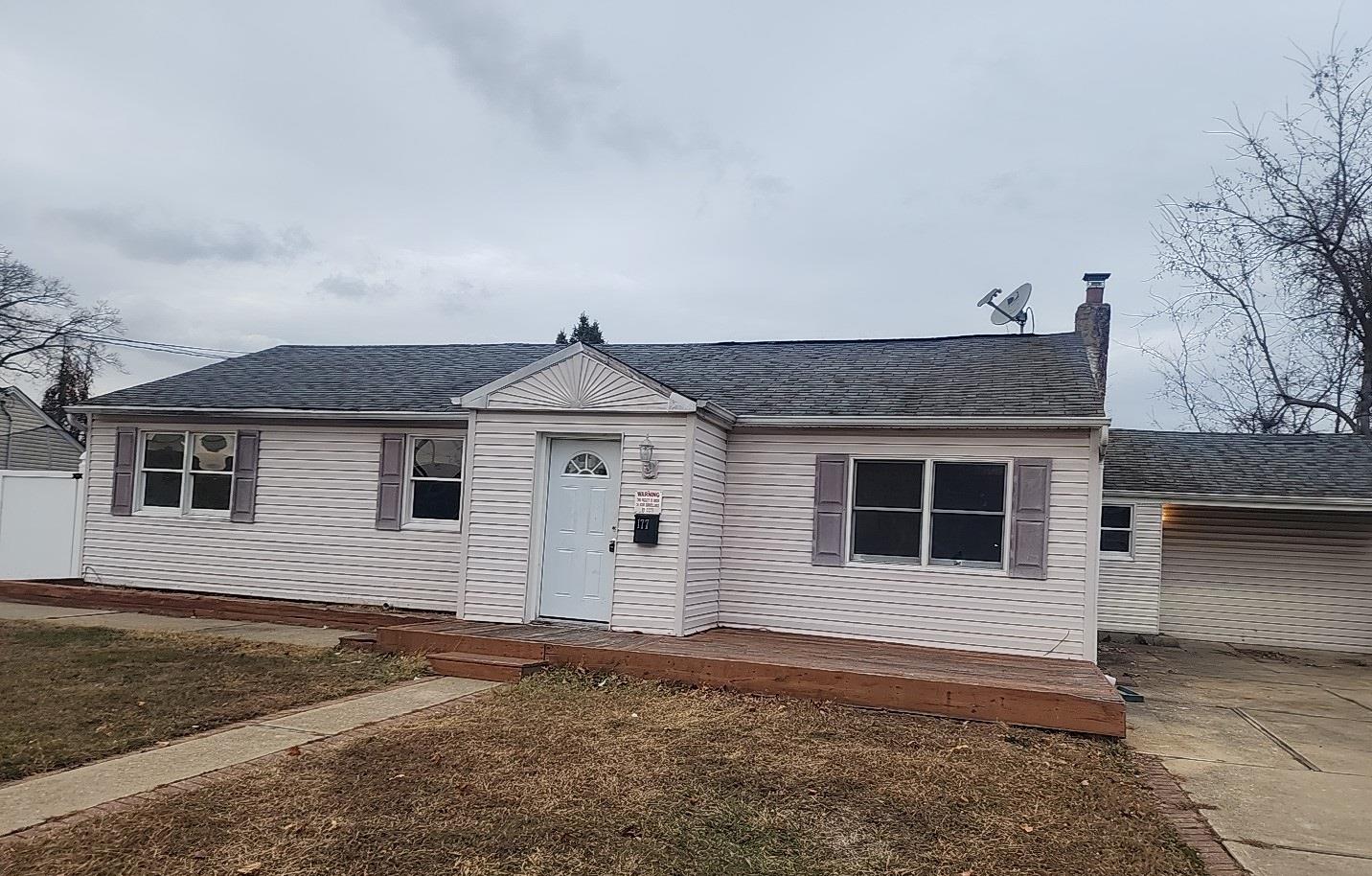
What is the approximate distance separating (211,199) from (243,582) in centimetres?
790

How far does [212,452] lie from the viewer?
12062 millimetres

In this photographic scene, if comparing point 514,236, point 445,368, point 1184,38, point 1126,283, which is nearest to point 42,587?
point 445,368

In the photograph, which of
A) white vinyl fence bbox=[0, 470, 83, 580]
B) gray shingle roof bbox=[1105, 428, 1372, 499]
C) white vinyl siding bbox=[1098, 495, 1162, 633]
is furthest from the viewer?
white vinyl fence bbox=[0, 470, 83, 580]

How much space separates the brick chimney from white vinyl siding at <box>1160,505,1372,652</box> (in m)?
2.67

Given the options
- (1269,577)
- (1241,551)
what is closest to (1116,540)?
(1241,551)

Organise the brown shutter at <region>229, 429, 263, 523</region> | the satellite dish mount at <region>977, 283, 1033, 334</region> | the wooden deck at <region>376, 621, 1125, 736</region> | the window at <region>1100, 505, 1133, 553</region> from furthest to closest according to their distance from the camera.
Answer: the window at <region>1100, 505, 1133, 553</region>
the satellite dish mount at <region>977, 283, 1033, 334</region>
the brown shutter at <region>229, 429, 263, 523</region>
the wooden deck at <region>376, 621, 1125, 736</region>

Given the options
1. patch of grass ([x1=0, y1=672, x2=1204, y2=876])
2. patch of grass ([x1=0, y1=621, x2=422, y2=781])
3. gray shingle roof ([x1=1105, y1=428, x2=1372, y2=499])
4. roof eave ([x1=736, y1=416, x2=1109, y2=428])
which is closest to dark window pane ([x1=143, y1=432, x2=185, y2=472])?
patch of grass ([x1=0, y1=621, x2=422, y2=781])

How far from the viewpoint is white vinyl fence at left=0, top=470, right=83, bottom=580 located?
1470cm

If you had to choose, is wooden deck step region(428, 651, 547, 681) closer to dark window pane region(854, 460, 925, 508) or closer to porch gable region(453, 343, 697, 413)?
porch gable region(453, 343, 697, 413)

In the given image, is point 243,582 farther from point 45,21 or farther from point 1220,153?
point 1220,153

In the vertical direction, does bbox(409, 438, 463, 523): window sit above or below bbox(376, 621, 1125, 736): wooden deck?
above

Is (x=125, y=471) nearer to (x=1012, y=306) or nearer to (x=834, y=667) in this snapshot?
(x=834, y=667)

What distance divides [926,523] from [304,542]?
7.77 metres

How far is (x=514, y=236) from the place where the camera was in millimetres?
17250
